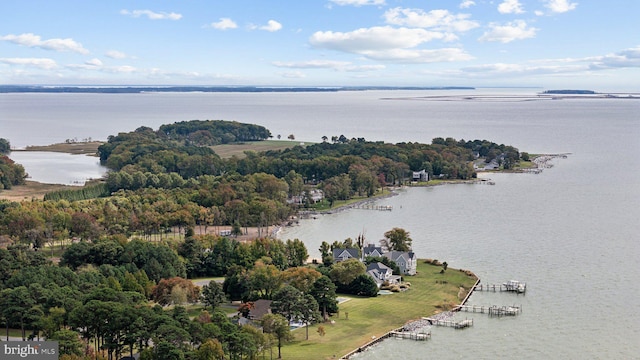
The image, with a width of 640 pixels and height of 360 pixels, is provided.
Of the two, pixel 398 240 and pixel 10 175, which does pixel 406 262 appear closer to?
pixel 398 240

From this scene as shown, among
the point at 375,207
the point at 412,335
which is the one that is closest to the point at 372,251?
the point at 412,335

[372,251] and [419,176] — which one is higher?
[419,176]

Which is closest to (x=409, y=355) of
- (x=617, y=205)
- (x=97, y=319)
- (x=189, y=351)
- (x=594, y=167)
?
(x=189, y=351)

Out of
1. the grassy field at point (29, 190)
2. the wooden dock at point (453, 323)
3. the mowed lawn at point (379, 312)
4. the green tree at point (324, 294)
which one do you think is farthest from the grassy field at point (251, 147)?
the wooden dock at point (453, 323)

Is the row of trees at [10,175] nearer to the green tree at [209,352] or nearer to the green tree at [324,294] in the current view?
the green tree at [324,294]

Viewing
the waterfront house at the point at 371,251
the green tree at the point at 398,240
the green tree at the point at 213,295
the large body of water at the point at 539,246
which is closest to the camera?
the large body of water at the point at 539,246
